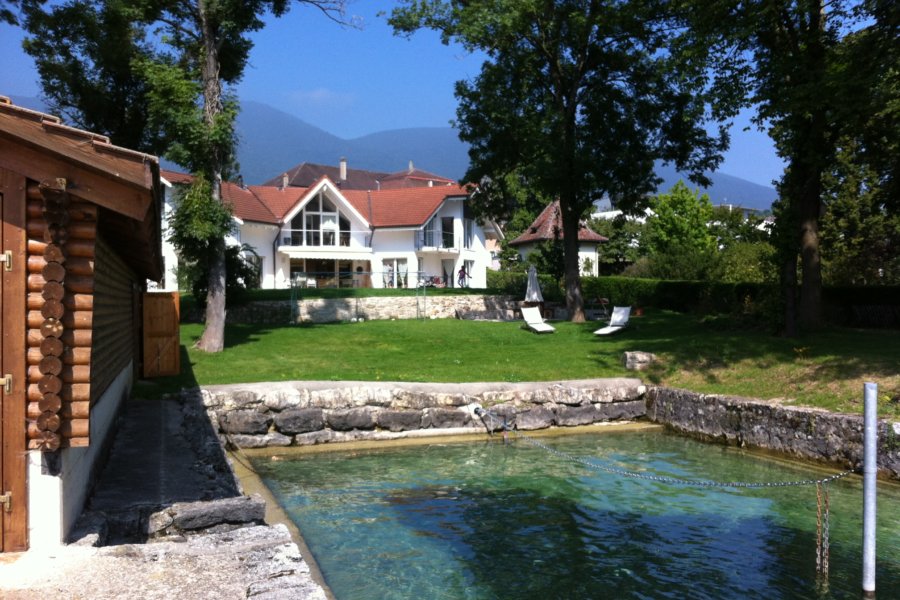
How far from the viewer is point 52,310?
19.0ft

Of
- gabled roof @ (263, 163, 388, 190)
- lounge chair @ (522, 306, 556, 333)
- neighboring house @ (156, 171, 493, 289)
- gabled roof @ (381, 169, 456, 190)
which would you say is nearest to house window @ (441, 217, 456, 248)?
neighboring house @ (156, 171, 493, 289)

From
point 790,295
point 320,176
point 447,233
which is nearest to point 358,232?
point 447,233

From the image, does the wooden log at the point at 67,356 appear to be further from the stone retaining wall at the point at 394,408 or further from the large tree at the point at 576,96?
the large tree at the point at 576,96

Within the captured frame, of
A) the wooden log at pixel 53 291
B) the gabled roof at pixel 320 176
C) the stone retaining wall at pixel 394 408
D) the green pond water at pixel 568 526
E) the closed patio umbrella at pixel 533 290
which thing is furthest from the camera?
the gabled roof at pixel 320 176

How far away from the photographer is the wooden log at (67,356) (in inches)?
233

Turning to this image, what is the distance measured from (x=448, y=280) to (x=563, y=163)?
2933cm

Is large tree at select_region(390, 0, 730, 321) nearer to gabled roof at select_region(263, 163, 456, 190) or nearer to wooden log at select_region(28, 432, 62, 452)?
wooden log at select_region(28, 432, 62, 452)

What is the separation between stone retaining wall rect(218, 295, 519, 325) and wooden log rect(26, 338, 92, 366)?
71.0 feet

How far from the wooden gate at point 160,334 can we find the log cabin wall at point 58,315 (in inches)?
418

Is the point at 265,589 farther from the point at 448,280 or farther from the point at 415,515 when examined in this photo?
the point at 448,280

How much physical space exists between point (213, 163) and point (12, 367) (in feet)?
47.7

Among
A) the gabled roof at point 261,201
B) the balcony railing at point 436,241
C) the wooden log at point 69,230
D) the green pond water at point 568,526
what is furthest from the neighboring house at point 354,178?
the wooden log at point 69,230

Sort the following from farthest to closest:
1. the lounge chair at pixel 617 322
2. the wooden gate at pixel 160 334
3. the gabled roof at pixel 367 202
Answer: the gabled roof at pixel 367 202 < the lounge chair at pixel 617 322 < the wooden gate at pixel 160 334

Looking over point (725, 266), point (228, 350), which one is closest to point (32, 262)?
point (228, 350)
